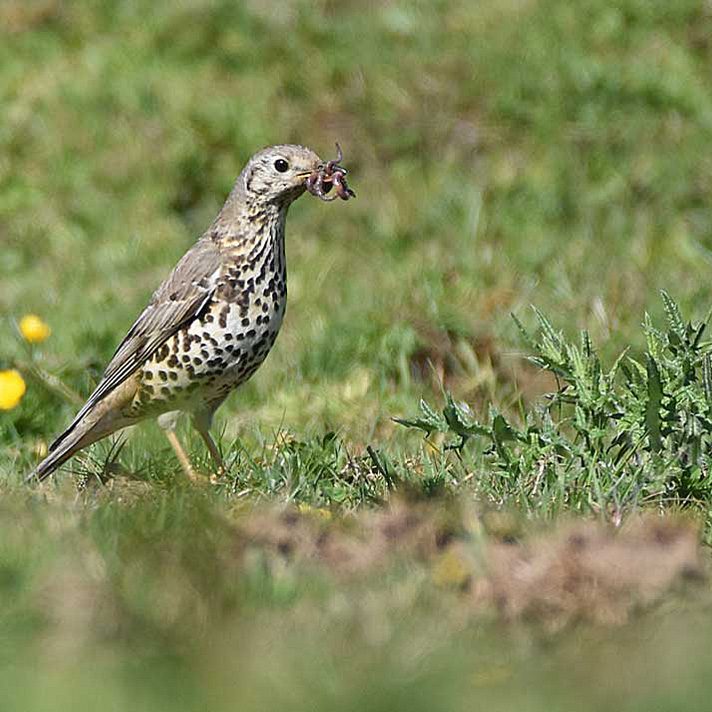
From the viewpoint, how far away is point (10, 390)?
6137 millimetres

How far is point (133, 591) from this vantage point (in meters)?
3.86

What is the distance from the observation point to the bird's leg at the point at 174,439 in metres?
5.58

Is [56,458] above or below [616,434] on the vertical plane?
above

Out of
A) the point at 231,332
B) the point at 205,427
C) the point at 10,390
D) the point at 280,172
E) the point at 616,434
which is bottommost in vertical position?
the point at 616,434

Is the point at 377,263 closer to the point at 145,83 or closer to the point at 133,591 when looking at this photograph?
the point at 145,83

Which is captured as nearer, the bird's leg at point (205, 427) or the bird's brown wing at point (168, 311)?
the bird's brown wing at point (168, 311)

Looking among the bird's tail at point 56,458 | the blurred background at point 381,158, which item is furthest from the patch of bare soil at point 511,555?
the blurred background at point 381,158

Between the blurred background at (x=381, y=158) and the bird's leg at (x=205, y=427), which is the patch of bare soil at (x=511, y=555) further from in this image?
the blurred background at (x=381, y=158)

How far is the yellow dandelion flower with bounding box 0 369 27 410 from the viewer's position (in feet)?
20.1

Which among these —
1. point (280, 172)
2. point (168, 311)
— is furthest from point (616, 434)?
point (168, 311)

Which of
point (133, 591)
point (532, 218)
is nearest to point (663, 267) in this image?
point (532, 218)

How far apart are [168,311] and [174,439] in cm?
53

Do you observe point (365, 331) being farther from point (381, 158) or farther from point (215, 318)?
point (381, 158)

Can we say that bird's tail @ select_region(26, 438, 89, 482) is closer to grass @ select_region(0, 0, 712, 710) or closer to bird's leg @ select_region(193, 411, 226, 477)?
grass @ select_region(0, 0, 712, 710)
